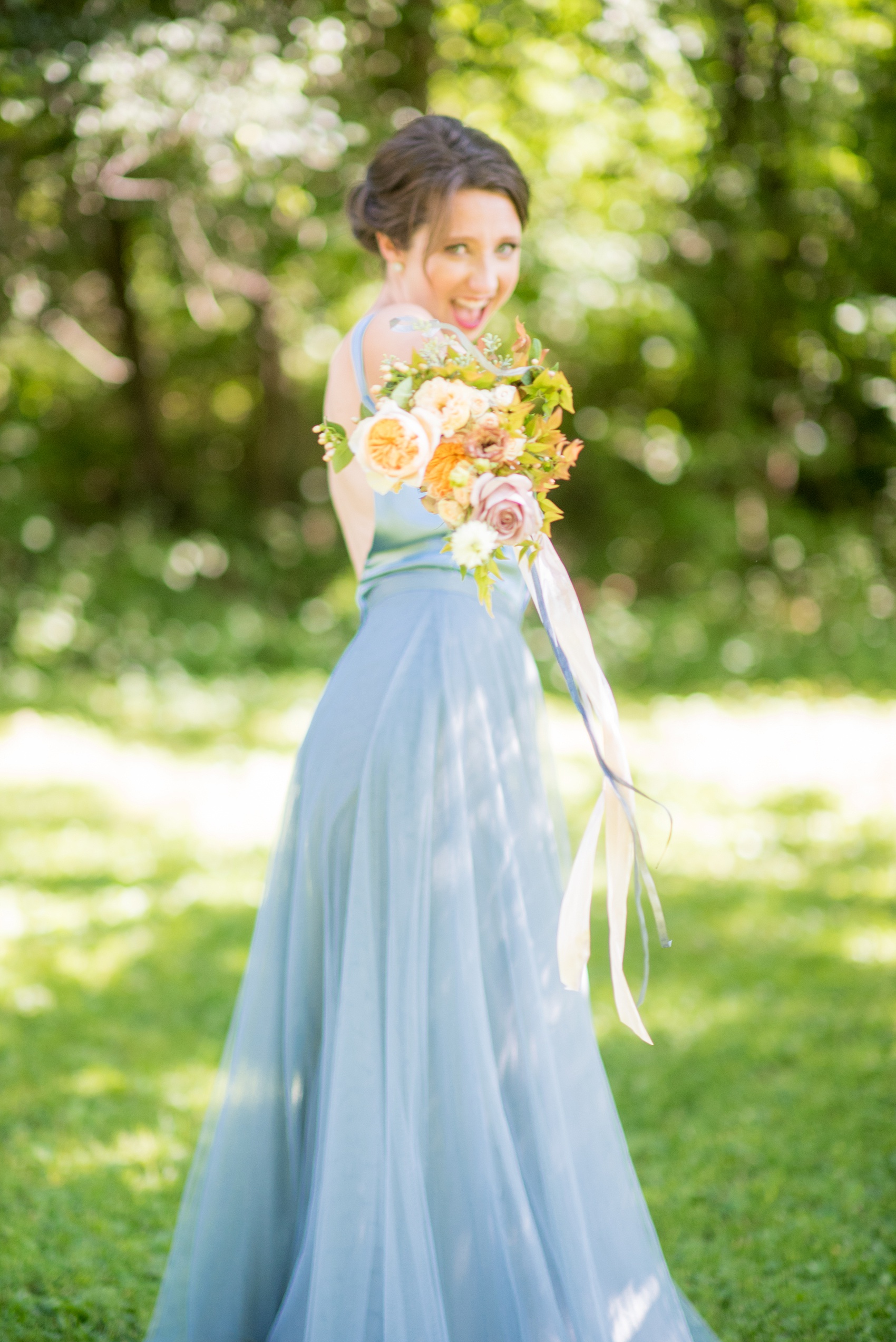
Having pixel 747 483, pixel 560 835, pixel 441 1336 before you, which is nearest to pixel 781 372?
pixel 747 483

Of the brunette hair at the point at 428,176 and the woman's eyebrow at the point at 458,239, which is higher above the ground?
the brunette hair at the point at 428,176

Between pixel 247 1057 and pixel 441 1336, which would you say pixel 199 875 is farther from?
pixel 441 1336

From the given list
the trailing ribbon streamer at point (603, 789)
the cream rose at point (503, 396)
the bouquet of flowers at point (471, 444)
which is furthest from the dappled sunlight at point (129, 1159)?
the cream rose at point (503, 396)

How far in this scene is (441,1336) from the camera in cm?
213

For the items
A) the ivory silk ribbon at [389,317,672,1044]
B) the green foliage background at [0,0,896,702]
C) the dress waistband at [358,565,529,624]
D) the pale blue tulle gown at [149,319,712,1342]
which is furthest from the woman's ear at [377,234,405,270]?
the green foliage background at [0,0,896,702]

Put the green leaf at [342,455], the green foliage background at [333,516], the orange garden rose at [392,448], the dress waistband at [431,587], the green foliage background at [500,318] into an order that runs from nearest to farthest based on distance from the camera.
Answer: the orange garden rose at [392,448], the green leaf at [342,455], the dress waistband at [431,587], the green foliage background at [333,516], the green foliage background at [500,318]

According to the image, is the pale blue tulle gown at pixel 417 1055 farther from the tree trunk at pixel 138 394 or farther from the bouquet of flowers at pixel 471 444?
the tree trunk at pixel 138 394

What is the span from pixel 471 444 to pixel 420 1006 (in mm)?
1041

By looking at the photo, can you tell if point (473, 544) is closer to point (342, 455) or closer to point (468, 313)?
point (342, 455)

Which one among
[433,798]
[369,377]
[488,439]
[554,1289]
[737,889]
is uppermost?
[369,377]

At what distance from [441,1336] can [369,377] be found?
5.77 ft

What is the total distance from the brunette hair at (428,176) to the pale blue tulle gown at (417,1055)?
54 centimetres

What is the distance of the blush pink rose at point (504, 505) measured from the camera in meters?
1.92

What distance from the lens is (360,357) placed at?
225 cm
